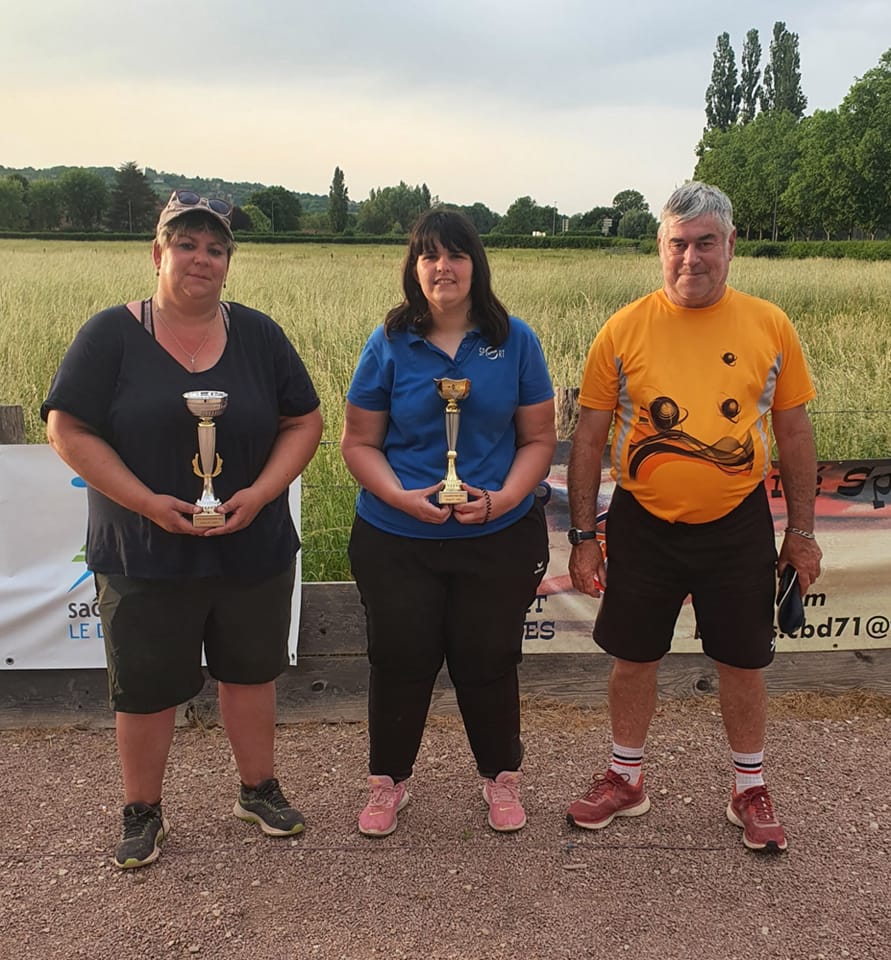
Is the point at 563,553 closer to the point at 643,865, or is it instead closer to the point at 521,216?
the point at 643,865

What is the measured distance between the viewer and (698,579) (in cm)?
271

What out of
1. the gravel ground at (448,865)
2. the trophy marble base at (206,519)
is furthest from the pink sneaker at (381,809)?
the trophy marble base at (206,519)

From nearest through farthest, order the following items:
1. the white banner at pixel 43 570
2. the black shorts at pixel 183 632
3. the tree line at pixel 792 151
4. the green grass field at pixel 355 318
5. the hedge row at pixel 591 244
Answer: the black shorts at pixel 183 632 < the white banner at pixel 43 570 < the green grass field at pixel 355 318 < the hedge row at pixel 591 244 < the tree line at pixel 792 151

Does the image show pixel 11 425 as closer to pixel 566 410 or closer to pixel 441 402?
pixel 441 402

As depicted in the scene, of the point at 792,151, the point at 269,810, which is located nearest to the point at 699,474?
the point at 269,810

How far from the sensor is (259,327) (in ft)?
8.56

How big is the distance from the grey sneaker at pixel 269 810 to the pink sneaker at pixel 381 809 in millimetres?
214

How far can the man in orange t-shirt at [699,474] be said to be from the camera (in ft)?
8.36

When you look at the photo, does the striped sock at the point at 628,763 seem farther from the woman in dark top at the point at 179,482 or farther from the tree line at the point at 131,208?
the tree line at the point at 131,208

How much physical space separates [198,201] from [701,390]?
1.52 metres

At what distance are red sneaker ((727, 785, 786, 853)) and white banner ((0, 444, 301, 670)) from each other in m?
1.78

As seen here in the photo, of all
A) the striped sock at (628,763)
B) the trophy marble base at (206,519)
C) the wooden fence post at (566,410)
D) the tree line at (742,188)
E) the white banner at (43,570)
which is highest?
the tree line at (742,188)

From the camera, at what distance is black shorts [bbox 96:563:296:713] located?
2508mm

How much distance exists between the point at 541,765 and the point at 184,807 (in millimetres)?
1306
